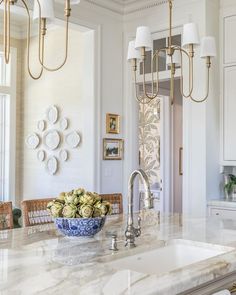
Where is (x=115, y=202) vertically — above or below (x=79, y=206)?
below

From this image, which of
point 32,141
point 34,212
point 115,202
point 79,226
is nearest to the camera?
point 79,226

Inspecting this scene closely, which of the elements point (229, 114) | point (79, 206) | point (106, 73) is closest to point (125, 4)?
point (106, 73)

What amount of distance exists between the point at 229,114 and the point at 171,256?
259cm

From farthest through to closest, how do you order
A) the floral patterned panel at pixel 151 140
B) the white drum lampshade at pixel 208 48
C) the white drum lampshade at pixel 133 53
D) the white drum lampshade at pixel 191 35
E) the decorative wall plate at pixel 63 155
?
the floral patterned panel at pixel 151 140, the decorative wall plate at pixel 63 155, the white drum lampshade at pixel 133 53, the white drum lampshade at pixel 208 48, the white drum lampshade at pixel 191 35

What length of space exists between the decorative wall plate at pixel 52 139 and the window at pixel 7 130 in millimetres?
645

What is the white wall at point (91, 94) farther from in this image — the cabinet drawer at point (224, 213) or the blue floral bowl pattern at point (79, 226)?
the blue floral bowl pattern at point (79, 226)

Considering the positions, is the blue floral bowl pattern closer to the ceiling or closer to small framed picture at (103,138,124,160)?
small framed picture at (103,138,124,160)

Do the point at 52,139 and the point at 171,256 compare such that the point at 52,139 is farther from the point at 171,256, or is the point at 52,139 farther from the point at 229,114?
the point at 171,256

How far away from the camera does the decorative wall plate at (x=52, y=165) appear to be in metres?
5.05

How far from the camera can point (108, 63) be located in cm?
471

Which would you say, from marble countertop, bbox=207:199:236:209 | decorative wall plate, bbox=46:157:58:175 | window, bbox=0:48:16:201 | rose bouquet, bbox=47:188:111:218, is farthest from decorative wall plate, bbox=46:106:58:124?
rose bouquet, bbox=47:188:111:218

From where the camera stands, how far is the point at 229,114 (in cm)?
424

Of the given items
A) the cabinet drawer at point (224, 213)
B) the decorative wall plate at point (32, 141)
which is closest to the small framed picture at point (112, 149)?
the decorative wall plate at point (32, 141)

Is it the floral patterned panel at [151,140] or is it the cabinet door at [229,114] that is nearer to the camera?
the cabinet door at [229,114]
